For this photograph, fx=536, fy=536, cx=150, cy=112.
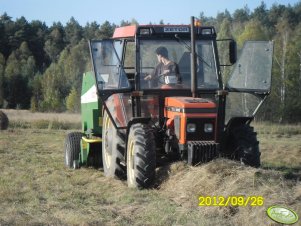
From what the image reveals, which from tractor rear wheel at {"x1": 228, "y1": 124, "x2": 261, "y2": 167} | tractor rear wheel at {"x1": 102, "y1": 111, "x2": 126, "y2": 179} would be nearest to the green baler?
tractor rear wheel at {"x1": 102, "y1": 111, "x2": 126, "y2": 179}

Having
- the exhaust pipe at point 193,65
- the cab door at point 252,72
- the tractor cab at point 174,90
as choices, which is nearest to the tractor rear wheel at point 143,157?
the tractor cab at point 174,90

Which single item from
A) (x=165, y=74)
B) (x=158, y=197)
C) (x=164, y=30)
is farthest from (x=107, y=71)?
(x=158, y=197)

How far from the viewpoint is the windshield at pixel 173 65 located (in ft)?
28.2

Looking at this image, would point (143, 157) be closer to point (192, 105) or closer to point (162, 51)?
point (192, 105)

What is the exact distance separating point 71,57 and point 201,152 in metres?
68.0

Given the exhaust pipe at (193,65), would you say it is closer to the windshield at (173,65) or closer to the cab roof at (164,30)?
the windshield at (173,65)

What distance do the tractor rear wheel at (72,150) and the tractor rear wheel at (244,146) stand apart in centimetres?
410

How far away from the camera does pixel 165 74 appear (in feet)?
28.3

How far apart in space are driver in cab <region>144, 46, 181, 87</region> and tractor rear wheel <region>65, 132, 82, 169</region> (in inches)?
142

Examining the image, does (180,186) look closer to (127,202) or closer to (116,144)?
(127,202)

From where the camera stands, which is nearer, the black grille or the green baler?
the black grille

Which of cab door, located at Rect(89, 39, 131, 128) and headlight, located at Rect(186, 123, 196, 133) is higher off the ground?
cab door, located at Rect(89, 39, 131, 128)

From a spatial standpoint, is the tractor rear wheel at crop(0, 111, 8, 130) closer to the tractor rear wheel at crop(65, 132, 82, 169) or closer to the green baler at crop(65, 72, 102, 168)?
the green baler at crop(65, 72, 102, 168)

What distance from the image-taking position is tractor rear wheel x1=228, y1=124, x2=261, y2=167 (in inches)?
322
